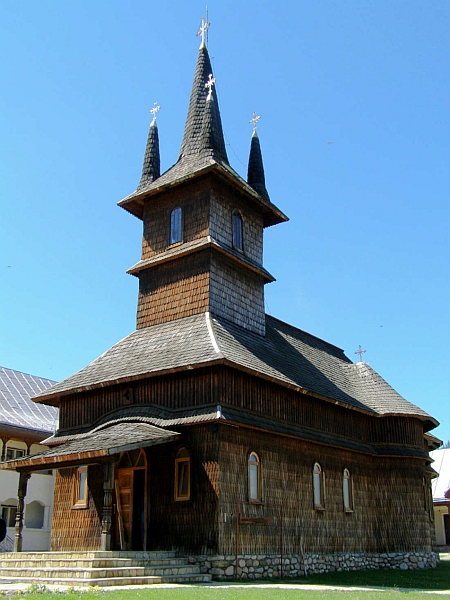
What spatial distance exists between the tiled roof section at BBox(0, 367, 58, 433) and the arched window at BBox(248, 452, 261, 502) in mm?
Result: 14578

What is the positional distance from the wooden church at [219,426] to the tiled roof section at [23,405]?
848cm

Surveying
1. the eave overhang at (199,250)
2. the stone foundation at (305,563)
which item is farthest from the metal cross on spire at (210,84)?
the stone foundation at (305,563)

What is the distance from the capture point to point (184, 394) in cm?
2047

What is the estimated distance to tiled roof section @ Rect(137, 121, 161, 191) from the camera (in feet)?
90.7

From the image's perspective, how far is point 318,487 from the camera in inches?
935

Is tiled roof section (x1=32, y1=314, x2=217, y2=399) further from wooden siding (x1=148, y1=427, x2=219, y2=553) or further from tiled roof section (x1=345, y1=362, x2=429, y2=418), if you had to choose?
tiled roof section (x1=345, y1=362, x2=429, y2=418)

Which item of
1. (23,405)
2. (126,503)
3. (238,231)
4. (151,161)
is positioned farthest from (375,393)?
(23,405)

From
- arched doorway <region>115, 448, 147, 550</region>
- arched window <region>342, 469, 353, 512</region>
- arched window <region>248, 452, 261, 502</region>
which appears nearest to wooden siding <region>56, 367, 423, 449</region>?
arched window <region>248, 452, 261, 502</region>

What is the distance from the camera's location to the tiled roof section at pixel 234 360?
68.4 ft

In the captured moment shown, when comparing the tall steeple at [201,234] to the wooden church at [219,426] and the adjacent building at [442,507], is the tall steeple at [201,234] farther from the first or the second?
the adjacent building at [442,507]

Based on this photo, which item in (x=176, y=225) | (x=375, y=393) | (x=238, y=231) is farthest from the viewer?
(x=375, y=393)

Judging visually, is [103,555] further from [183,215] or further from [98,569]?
[183,215]

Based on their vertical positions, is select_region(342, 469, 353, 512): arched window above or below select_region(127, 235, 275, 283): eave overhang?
below

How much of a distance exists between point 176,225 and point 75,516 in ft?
35.0
